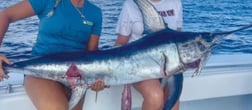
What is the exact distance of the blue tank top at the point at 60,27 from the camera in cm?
175

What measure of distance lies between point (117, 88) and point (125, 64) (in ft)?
1.34

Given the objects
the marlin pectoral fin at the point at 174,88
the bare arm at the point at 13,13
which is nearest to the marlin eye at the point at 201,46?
the marlin pectoral fin at the point at 174,88

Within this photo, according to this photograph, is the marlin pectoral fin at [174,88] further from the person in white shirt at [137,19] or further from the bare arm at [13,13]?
the bare arm at [13,13]

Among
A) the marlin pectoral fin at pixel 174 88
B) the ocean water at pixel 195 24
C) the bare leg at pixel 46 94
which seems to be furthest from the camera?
the ocean water at pixel 195 24

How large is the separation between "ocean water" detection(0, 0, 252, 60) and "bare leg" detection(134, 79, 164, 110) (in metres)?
1.42

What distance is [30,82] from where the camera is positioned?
64.7 inches

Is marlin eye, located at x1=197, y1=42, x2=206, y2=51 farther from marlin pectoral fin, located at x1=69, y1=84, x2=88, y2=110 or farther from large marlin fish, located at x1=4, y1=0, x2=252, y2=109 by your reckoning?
marlin pectoral fin, located at x1=69, y1=84, x2=88, y2=110

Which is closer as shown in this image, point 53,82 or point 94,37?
point 53,82

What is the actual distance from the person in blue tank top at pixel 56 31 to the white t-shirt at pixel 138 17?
196 mm

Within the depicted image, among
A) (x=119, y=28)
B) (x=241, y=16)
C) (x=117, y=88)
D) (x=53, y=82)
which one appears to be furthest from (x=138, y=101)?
(x=241, y=16)

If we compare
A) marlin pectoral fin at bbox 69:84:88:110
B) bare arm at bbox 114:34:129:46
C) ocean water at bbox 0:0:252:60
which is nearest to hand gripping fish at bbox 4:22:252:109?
marlin pectoral fin at bbox 69:84:88:110

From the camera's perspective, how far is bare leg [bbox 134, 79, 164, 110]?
5.92 feet

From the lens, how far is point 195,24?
292 inches

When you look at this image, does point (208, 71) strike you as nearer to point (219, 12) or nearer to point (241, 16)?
point (241, 16)
